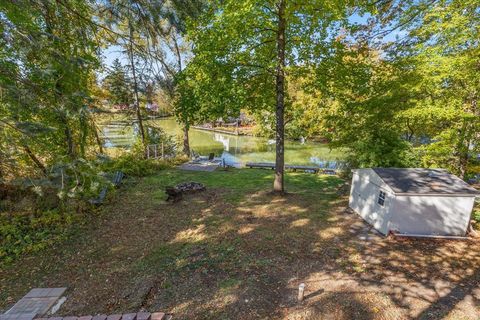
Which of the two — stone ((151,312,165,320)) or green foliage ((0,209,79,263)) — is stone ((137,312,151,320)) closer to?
stone ((151,312,165,320))

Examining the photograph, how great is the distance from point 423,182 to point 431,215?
1.03 meters

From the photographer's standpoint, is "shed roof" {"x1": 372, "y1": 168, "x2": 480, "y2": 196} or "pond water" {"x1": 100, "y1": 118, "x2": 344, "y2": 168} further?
"pond water" {"x1": 100, "y1": 118, "x2": 344, "y2": 168}

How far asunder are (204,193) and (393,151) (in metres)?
8.56

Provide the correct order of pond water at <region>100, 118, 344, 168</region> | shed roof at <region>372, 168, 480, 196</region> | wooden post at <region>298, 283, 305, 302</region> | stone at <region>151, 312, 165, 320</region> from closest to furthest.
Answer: stone at <region>151, 312, 165, 320</region>, wooden post at <region>298, 283, 305, 302</region>, shed roof at <region>372, 168, 480, 196</region>, pond water at <region>100, 118, 344, 168</region>

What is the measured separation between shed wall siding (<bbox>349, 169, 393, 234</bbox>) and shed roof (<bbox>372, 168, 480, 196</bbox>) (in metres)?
0.30

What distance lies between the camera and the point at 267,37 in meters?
9.80

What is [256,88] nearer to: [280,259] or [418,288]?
[280,259]

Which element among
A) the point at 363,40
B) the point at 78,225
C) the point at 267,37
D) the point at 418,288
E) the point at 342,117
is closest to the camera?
the point at 418,288

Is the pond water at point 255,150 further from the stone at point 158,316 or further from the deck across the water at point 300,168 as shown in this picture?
the stone at point 158,316

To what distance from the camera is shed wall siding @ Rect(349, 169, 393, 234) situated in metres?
7.96

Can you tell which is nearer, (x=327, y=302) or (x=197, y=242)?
(x=327, y=302)

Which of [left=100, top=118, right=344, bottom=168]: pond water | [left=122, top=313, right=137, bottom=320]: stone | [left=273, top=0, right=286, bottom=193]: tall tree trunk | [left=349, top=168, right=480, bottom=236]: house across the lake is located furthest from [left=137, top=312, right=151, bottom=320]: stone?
[left=100, top=118, right=344, bottom=168]: pond water

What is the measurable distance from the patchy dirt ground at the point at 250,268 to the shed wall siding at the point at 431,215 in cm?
44

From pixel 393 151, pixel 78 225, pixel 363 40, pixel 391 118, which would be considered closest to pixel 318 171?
pixel 393 151
